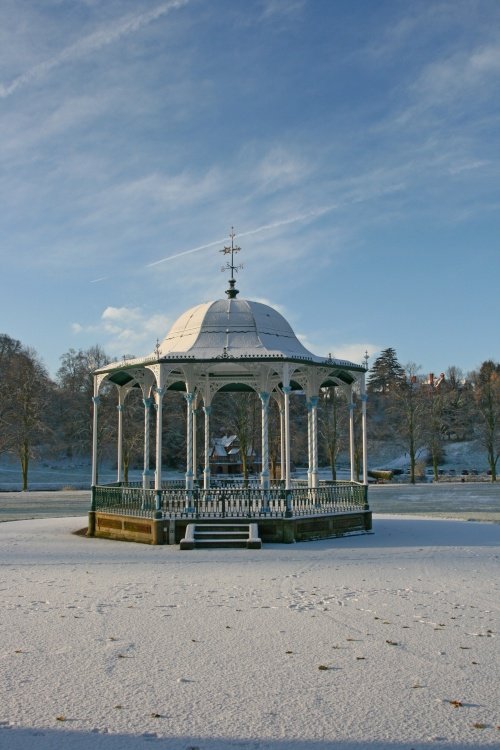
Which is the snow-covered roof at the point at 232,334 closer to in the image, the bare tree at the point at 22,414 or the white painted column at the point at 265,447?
the white painted column at the point at 265,447

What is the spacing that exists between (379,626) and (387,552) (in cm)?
685

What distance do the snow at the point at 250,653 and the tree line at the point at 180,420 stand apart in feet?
99.9

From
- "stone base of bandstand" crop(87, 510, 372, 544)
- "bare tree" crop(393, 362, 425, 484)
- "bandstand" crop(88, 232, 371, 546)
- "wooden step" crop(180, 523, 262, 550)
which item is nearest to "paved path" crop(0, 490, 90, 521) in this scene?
"bandstand" crop(88, 232, 371, 546)

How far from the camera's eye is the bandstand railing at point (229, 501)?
1741 cm

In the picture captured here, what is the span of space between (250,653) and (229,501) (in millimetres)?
10250

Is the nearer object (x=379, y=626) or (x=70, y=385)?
(x=379, y=626)

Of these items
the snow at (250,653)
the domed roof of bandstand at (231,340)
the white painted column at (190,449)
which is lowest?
the snow at (250,653)

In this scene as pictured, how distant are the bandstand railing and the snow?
325 centimetres

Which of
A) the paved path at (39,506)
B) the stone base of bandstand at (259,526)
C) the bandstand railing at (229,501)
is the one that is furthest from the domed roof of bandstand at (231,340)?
the paved path at (39,506)

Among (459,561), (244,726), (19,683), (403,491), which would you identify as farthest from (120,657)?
(403,491)

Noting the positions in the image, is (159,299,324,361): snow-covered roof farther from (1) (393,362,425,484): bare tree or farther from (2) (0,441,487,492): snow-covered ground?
(1) (393,362,425,484): bare tree

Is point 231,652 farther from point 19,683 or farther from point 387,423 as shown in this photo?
point 387,423

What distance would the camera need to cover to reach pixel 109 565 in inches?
533

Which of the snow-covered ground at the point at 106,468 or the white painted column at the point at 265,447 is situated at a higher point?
the white painted column at the point at 265,447
